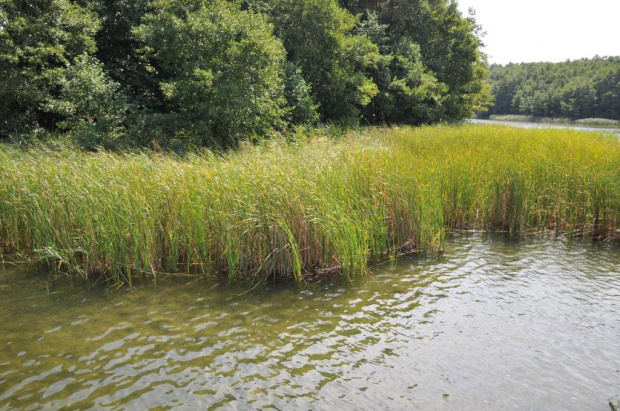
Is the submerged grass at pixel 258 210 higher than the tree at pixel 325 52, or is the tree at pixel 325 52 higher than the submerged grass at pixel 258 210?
the tree at pixel 325 52

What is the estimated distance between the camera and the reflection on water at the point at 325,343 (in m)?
3.85

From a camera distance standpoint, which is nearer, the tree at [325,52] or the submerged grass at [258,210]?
the submerged grass at [258,210]

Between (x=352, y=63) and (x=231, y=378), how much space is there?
20532 mm

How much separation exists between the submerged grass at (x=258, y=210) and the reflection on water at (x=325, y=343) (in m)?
0.54

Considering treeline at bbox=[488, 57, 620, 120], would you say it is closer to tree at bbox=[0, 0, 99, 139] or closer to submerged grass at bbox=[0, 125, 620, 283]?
tree at bbox=[0, 0, 99, 139]

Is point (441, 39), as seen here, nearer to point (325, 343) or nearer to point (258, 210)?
point (258, 210)

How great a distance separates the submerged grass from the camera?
6.36 metres

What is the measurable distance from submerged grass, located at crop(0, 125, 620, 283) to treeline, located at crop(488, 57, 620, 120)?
57100mm

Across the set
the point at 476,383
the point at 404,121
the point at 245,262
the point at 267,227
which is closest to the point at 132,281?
the point at 245,262

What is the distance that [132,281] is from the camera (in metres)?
6.21

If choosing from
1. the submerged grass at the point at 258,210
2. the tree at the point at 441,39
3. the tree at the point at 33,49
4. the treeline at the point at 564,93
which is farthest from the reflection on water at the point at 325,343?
the treeline at the point at 564,93

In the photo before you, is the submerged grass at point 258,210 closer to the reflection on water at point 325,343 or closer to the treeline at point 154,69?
the reflection on water at point 325,343

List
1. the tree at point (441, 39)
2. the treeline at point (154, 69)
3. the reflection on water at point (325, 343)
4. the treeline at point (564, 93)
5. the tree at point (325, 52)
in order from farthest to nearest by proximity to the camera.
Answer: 1. the treeline at point (564, 93)
2. the tree at point (441, 39)
3. the tree at point (325, 52)
4. the treeline at point (154, 69)
5. the reflection on water at point (325, 343)

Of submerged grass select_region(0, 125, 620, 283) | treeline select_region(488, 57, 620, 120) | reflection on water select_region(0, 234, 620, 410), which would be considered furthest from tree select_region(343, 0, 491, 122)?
treeline select_region(488, 57, 620, 120)
